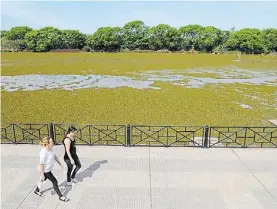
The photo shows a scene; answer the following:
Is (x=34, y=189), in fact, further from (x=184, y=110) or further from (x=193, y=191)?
(x=184, y=110)

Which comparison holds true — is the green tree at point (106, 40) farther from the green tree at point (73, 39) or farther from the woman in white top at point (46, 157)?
the woman in white top at point (46, 157)

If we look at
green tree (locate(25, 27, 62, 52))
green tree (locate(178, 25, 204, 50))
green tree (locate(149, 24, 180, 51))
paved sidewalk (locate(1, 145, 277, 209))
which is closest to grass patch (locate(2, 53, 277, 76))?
paved sidewalk (locate(1, 145, 277, 209))

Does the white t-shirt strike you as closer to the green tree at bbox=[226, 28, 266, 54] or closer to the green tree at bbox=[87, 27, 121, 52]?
the green tree at bbox=[226, 28, 266, 54]

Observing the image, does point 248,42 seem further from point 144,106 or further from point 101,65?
point 144,106

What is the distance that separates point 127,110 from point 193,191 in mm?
10070

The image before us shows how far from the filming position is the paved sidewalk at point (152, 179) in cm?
705

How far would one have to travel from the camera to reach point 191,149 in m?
10.4

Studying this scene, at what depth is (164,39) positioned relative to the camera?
89.1 metres

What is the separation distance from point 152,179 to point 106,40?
276 feet

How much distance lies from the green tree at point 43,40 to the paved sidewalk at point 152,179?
81.5 m

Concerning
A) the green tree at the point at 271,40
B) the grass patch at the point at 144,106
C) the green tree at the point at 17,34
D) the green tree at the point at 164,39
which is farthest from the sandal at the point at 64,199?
the green tree at the point at 17,34

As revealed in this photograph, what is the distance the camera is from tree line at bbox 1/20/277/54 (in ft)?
282

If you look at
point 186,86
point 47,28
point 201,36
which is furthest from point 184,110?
point 47,28

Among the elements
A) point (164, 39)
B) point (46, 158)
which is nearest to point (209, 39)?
point (164, 39)
